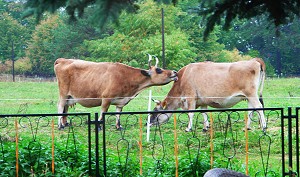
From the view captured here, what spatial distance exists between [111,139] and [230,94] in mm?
3711

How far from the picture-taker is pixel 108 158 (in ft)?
25.7

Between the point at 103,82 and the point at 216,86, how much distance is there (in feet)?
9.19

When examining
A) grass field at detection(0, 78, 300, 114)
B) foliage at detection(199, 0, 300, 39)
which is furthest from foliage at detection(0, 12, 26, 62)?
foliage at detection(199, 0, 300, 39)

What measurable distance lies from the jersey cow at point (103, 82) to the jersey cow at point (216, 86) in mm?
421

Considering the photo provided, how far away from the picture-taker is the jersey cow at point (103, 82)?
15.6 metres

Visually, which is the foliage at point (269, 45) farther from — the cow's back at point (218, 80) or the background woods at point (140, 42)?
the cow's back at point (218, 80)

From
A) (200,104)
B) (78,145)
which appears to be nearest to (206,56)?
(200,104)

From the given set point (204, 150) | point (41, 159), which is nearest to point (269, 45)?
point (204, 150)

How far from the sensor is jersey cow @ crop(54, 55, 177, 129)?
15.6 metres

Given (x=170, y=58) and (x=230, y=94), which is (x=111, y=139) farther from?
(x=170, y=58)

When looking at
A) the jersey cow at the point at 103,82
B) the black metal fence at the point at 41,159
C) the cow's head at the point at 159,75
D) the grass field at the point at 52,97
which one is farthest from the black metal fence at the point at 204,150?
the grass field at the point at 52,97

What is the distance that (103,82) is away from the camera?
1588cm

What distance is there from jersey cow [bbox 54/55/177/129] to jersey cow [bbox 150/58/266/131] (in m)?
0.42

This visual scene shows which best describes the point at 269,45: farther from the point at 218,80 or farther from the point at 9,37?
the point at 218,80
